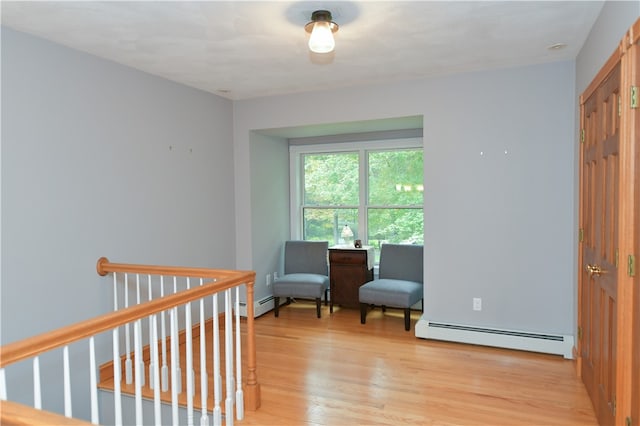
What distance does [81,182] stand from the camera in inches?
123

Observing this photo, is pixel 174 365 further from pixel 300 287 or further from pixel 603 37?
pixel 603 37

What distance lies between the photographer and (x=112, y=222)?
3393mm

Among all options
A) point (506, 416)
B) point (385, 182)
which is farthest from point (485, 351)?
point (385, 182)

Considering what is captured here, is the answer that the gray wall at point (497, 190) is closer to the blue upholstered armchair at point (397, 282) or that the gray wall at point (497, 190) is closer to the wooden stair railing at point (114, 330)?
the blue upholstered armchair at point (397, 282)

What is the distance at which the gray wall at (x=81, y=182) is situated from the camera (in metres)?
2.71

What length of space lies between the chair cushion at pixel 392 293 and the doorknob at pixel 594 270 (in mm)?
1833

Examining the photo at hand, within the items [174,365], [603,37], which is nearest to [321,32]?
[603,37]

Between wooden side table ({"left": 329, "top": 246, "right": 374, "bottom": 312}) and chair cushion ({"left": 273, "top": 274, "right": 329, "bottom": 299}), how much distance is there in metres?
0.20

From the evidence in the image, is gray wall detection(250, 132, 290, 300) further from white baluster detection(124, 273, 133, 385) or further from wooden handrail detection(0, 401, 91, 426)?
wooden handrail detection(0, 401, 91, 426)

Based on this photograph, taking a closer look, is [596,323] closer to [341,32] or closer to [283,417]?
[283,417]

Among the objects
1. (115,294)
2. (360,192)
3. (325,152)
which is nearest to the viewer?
(115,294)

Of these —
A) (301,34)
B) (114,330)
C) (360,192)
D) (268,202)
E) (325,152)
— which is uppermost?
(301,34)

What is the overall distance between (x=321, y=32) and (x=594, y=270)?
2.20m

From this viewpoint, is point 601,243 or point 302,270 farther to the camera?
point 302,270
